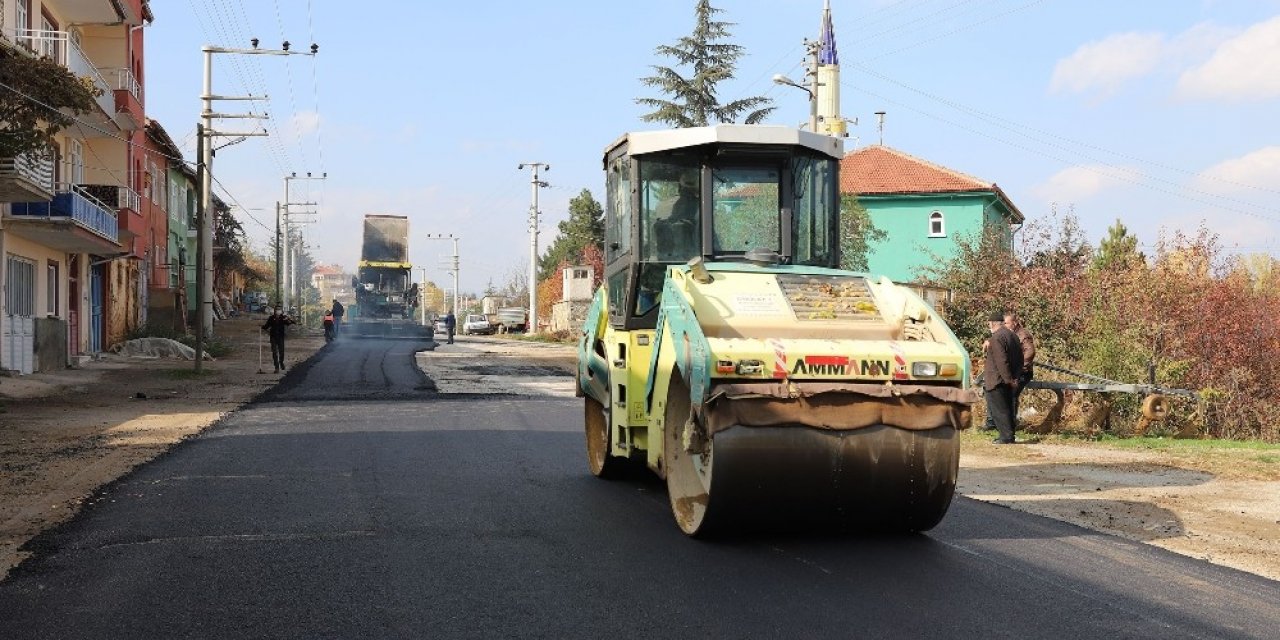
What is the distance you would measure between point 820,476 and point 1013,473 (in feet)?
18.7

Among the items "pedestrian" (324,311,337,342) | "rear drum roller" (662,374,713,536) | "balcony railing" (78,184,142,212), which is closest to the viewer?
"rear drum roller" (662,374,713,536)

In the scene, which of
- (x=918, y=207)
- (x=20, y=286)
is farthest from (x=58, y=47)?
(x=918, y=207)

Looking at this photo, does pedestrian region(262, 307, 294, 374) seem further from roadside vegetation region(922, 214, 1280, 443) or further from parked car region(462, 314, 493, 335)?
parked car region(462, 314, 493, 335)

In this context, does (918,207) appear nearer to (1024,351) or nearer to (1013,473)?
(1024,351)

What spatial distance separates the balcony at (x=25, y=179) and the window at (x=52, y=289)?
5.41 m

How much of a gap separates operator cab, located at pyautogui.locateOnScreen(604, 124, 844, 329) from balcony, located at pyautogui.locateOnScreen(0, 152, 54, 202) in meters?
15.2

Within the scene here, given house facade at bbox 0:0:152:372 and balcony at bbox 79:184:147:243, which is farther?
balcony at bbox 79:184:147:243

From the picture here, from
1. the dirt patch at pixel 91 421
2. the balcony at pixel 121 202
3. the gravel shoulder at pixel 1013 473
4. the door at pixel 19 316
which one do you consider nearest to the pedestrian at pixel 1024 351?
the gravel shoulder at pixel 1013 473

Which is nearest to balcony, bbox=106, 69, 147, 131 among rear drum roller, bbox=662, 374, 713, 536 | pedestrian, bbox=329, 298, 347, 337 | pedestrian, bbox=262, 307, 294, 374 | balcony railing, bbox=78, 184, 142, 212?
balcony railing, bbox=78, 184, 142, 212

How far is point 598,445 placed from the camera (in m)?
10.8

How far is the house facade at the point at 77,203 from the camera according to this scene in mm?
25812

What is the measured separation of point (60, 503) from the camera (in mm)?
9289

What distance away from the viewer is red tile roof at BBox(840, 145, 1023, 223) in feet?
165

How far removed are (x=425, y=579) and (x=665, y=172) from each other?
154 inches
